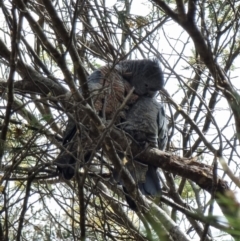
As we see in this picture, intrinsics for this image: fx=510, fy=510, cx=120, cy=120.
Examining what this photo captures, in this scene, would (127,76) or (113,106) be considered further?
(127,76)

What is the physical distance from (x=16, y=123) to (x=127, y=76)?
1.31 meters

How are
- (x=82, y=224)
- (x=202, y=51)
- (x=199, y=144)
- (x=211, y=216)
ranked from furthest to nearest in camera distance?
(x=199, y=144) < (x=202, y=51) < (x=82, y=224) < (x=211, y=216)

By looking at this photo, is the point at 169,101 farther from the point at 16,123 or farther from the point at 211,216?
the point at 211,216

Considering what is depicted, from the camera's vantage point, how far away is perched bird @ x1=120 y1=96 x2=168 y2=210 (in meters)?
3.06

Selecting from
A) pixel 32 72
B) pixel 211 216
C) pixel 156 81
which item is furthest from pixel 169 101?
pixel 211 216

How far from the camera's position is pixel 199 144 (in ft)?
13.9

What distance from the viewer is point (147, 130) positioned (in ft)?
10.6

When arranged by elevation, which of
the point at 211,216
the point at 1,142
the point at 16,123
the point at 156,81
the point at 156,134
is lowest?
the point at 211,216

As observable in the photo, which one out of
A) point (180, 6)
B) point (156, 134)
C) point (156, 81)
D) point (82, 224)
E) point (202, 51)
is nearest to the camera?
point (82, 224)

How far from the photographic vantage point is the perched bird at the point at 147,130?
121 inches

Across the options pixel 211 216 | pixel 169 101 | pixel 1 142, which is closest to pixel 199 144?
pixel 169 101

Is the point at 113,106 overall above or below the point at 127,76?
below

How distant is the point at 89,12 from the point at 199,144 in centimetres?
142

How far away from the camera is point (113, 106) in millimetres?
3051
